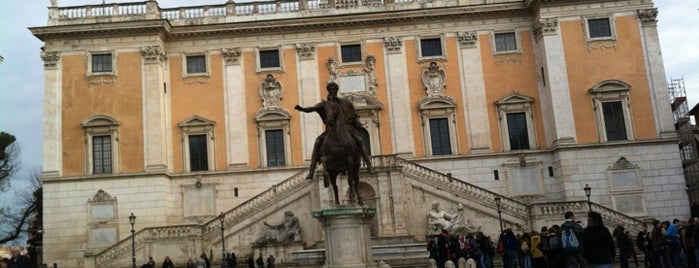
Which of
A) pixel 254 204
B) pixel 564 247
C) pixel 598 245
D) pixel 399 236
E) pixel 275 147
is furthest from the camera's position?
pixel 275 147

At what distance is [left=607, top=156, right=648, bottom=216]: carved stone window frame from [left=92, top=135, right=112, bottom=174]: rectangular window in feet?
85.3

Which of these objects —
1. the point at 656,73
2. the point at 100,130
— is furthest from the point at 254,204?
the point at 656,73

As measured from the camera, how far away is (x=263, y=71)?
123ft

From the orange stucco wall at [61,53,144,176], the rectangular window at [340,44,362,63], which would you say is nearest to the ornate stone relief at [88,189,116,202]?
the orange stucco wall at [61,53,144,176]

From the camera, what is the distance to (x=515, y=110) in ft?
121

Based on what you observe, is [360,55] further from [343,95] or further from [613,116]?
[613,116]

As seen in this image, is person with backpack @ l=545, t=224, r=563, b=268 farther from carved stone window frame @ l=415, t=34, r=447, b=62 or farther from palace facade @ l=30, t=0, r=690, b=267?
carved stone window frame @ l=415, t=34, r=447, b=62

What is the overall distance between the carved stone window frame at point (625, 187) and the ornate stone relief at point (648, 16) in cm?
762

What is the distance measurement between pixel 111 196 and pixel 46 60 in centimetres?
835

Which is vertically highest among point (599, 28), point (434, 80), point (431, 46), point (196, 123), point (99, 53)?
point (99, 53)

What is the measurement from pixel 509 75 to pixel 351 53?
28.8 ft

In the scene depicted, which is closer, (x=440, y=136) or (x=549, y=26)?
(x=549, y=26)

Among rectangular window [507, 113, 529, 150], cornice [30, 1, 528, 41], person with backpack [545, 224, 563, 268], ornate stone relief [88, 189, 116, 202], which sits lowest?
person with backpack [545, 224, 563, 268]

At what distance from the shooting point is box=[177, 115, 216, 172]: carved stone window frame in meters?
36.5
